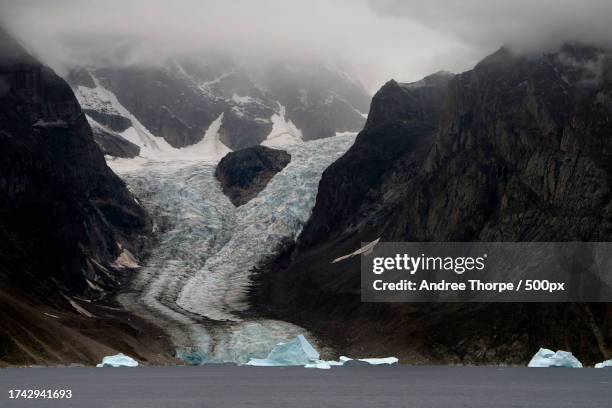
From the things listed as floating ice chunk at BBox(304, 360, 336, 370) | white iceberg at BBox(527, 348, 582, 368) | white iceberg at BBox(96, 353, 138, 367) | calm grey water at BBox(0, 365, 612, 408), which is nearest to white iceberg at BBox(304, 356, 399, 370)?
floating ice chunk at BBox(304, 360, 336, 370)

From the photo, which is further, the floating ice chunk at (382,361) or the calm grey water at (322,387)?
the floating ice chunk at (382,361)

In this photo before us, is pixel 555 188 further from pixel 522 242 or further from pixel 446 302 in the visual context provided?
pixel 446 302

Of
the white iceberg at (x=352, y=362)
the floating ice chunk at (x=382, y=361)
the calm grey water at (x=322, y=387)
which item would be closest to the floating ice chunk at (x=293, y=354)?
the white iceberg at (x=352, y=362)

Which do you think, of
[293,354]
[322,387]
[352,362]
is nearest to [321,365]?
[293,354]

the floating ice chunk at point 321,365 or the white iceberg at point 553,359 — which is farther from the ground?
the white iceberg at point 553,359

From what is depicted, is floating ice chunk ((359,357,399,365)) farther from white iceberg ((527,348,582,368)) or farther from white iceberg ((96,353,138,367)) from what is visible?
white iceberg ((96,353,138,367))

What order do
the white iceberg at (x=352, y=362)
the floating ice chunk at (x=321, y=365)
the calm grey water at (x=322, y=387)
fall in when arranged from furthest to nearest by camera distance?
the white iceberg at (x=352, y=362) → the floating ice chunk at (x=321, y=365) → the calm grey water at (x=322, y=387)

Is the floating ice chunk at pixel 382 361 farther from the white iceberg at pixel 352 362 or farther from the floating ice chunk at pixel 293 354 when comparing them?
the floating ice chunk at pixel 293 354

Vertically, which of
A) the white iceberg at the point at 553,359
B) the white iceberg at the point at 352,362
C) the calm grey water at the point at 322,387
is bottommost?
the calm grey water at the point at 322,387

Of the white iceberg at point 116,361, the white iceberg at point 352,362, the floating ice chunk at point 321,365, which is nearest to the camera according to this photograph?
the white iceberg at point 116,361
